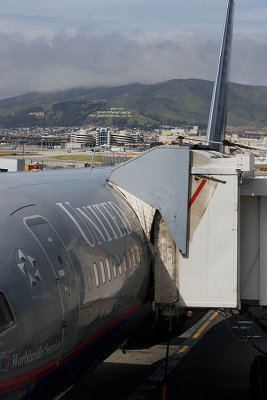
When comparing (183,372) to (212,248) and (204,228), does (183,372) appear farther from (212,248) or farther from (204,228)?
(204,228)

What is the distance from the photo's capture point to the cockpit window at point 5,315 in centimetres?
787

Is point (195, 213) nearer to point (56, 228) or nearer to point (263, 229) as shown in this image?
point (263, 229)

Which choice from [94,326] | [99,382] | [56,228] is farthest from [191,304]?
[99,382]

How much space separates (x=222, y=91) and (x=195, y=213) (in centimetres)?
1640

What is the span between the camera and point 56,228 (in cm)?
1001

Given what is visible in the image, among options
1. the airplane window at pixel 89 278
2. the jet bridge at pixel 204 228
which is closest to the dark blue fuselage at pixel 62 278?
the airplane window at pixel 89 278

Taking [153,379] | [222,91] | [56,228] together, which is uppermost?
[222,91]

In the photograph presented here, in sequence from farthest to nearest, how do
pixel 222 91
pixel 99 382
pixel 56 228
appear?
pixel 222 91, pixel 99 382, pixel 56 228

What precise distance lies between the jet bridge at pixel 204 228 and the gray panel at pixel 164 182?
0.02 meters

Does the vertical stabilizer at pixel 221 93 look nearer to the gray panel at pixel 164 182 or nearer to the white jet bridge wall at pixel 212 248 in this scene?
the gray panel at pixel 164 182

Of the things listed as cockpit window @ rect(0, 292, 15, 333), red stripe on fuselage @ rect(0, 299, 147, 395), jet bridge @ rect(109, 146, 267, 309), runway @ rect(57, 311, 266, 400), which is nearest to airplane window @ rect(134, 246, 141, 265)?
jet bridge @ rect(109, 146, 267, 309)

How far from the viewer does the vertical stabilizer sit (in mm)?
28156

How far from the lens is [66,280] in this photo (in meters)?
9.48

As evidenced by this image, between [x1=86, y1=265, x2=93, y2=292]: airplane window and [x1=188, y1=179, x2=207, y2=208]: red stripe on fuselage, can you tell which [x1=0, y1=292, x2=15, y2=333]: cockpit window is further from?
[x1=188, y1=179, x2=207, y2=208]: red stripe on fuselage
